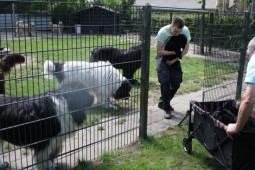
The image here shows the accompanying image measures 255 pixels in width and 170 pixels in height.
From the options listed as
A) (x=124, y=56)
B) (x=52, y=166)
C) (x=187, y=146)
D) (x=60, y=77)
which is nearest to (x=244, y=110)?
(x=187, y=146)

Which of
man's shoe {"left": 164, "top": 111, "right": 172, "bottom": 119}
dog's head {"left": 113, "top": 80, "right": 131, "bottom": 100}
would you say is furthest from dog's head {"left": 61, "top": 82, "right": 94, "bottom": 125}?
man's shoe {"left": 164, "top": 111, "right": 172, "bottom": 119}

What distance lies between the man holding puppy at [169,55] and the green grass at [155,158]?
4.05ft

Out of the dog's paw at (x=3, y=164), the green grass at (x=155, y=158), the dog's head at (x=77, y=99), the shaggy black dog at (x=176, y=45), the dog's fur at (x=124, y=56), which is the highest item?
the shaggy black dog at (x=176, y=45)

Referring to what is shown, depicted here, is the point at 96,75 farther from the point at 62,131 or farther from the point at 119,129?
the point at 62,131

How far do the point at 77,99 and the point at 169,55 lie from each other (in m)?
2.52

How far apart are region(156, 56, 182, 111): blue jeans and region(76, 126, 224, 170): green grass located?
46.2 inches

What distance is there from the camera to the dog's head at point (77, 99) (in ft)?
12.3

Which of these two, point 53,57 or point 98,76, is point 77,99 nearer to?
point 53,57

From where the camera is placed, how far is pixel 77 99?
3818 millimetres

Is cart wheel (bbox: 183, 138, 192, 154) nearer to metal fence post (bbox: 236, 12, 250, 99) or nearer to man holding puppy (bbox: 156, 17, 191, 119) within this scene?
man holding puppy (bbox: 156, 17, 191, 119)

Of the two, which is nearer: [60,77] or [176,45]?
[60,77]

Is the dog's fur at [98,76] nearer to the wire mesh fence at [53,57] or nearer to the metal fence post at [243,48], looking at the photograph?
the wire mesh fence at [53,57]

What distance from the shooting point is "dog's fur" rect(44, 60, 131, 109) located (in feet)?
14.7

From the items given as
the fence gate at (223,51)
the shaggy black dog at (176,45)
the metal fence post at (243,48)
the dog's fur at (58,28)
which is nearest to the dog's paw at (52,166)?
the dog's fur at (58,28)
